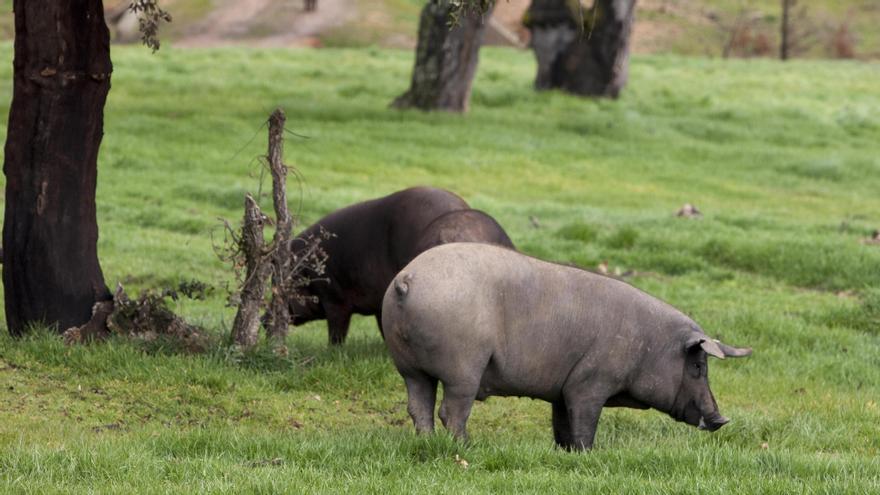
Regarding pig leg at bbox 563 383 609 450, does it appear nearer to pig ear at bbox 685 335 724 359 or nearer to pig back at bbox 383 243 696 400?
pig back at bbox 383 243 696 400

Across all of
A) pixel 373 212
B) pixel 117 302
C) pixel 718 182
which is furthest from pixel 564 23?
pixel 117 302

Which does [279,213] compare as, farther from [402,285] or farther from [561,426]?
[561,426]

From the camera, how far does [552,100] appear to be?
27.7 meters

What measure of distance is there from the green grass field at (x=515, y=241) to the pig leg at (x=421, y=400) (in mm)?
282

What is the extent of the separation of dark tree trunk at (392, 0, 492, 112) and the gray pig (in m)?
16.0

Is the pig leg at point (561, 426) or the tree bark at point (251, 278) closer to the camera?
the pig leg at point (561, 426)

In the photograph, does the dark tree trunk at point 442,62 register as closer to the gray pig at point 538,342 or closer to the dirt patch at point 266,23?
the gray pig at point 538,342

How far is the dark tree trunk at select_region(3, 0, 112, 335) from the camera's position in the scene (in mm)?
9438

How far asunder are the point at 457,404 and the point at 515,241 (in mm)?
8092

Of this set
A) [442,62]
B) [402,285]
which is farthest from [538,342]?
[442,62]

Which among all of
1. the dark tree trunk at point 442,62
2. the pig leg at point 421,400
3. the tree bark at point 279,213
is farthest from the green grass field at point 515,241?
the dark tree trunk at point 442,62

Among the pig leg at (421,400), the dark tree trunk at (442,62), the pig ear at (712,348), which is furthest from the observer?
the dark tree trunk at (442,62)

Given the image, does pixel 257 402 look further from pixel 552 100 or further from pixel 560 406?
pixel 552 100

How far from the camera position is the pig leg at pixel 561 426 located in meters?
7.93
